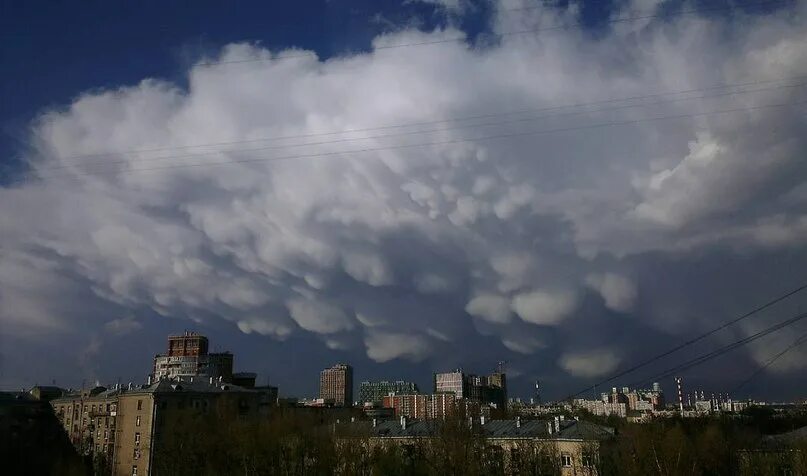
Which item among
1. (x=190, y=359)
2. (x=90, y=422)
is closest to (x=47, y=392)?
(x=90, y=422)

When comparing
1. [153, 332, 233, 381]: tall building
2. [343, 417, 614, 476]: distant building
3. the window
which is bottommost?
the window

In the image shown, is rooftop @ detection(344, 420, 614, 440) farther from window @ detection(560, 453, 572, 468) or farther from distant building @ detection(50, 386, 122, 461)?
distant building @ detection(50, 386, 122, 461)

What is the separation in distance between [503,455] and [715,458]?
61.0 ft

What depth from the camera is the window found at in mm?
67750

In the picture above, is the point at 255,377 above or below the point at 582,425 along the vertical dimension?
above

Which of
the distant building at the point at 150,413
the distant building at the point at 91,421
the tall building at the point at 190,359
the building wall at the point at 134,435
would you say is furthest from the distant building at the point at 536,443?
the tall building at the point at 190,359

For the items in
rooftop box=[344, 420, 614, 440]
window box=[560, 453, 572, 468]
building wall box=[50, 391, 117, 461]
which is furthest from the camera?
building wall box=[50, 391, 117, 461]

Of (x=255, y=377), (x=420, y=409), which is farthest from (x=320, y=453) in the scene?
(x=420, y=409)

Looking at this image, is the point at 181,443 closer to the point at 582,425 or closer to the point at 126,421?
the point at 126,421

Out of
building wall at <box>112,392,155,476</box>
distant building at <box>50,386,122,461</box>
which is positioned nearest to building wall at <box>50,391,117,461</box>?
distant building at <box>50,386,122,461</box>

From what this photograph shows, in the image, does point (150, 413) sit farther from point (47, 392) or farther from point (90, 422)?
point (47, 392)

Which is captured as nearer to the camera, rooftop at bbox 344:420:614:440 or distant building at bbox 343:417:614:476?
distant building at bbox 343:417:614:476

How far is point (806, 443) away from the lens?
2008 inches

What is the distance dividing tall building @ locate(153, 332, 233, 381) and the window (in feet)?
367
